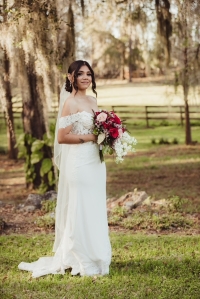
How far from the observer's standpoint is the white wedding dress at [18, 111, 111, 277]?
4.50 meters

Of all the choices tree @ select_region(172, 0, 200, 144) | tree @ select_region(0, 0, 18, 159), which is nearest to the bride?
tree @ select_region(0, 0, 18, 159)

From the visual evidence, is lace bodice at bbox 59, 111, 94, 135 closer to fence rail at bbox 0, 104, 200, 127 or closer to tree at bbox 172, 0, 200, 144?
tree at bbox 172, 0, 200, 144

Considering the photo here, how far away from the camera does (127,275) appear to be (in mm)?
4461

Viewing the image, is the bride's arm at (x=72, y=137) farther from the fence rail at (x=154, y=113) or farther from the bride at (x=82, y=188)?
the fence rail at (x=154, y=113)

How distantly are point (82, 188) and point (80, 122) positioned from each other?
64 cm

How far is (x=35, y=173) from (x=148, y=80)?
1013 inches

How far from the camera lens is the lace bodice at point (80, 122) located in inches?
176

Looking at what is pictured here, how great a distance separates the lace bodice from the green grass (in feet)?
4.69

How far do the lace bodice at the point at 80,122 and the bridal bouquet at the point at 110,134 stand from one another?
2.9 inches

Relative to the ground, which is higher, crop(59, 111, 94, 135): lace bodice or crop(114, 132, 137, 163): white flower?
crop(59, 111, 94, 135): lace bodice

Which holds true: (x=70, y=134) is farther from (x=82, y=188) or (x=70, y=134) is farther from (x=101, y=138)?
(x=82, y=188)

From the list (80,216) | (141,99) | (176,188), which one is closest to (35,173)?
(176,188)

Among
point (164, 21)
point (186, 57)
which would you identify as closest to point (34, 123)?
point (164, 21)

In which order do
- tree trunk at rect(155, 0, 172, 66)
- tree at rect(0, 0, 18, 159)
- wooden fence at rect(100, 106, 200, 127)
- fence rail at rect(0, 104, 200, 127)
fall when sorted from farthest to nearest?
wooden fence at rect(100, 106, 200, 127)
fence rail at rect(0, 104, 200, 127)
tree trunk at rect(155, 0, 172, 66)
tree at rect(0, 0, 18, 159)
